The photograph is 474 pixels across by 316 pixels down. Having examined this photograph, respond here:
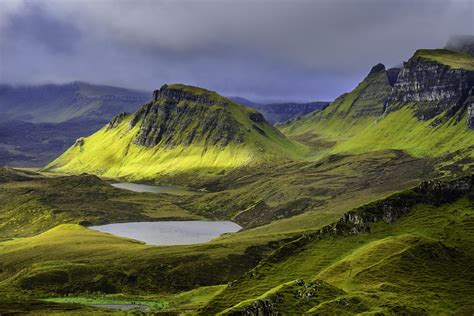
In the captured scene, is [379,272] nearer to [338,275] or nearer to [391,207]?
[338,275]

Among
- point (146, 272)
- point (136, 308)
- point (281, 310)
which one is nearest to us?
point (281, 310)

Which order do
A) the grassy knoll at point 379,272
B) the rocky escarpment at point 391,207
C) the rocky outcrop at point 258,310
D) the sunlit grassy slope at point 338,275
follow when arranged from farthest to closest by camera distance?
the rocky escarpment at point 391,207
the sunlit grassy slope at point 338,275
the grassy knoll at point 379,272
the rocky outcrop at point 258,310

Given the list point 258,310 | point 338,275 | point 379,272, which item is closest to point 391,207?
point 379,272

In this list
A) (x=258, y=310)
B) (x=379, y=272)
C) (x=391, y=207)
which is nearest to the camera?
(x=258, y=310)

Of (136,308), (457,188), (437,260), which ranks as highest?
(457,188)

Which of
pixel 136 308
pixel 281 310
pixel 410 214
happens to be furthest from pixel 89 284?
pixel 410 214

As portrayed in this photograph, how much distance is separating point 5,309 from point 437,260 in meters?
111

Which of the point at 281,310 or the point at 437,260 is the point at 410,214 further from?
the point at 281,310

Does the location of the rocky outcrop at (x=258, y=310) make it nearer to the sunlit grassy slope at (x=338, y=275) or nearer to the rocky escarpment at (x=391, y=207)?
the sunlit grassy slope at (x=338, y=275)

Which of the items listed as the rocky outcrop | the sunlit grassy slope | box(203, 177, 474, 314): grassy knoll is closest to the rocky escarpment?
the sunlit grassy slope

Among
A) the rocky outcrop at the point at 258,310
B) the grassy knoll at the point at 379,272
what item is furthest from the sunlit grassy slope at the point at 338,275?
the rocky outcrop at the point at 258,310

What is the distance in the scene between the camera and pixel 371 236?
558 feet

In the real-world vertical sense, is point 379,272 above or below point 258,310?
above

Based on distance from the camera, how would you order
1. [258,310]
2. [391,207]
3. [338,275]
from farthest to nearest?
[391,207]
[338,275]
[258,310]
